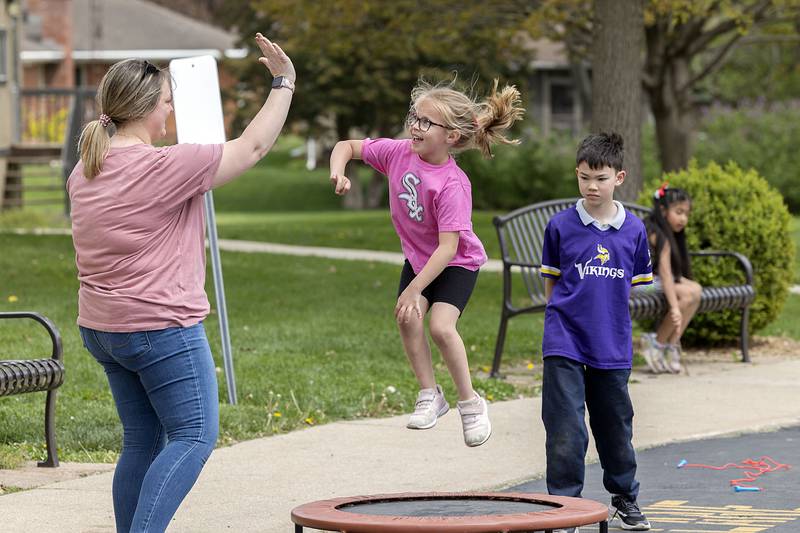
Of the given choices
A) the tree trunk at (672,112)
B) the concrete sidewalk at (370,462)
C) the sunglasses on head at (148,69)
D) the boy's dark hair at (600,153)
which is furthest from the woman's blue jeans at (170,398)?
the tree trunk at (672,112)

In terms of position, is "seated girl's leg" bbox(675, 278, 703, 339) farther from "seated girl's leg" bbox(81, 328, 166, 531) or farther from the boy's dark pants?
"seated girl's leg" bbox(81, 328, 166, 531)

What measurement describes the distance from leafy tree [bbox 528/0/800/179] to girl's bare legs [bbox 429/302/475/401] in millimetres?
12359

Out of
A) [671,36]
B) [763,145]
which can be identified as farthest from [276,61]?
[763,145]

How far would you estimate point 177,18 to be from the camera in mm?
57188

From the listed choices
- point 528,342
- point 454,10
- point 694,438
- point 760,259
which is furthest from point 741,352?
point 454,10

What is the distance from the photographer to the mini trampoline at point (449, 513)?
4426 mm

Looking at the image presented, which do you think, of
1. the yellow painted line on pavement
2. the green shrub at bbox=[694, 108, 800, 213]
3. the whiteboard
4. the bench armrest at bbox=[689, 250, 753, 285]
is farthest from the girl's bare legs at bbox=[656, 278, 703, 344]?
the green shrub at bbox=[694, 108, 800, 213]

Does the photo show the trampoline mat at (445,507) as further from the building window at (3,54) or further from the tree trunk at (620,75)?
the building window at (3,54)

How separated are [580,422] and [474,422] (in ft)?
1.51

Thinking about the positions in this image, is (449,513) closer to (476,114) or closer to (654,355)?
(476,114)

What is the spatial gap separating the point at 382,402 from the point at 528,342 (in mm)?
3337

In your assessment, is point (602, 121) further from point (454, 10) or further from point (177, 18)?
point (177, 18)

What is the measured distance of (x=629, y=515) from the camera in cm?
577

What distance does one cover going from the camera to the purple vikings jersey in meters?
5.62
